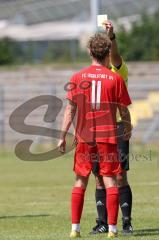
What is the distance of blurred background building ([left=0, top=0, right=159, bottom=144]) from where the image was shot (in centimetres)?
3062

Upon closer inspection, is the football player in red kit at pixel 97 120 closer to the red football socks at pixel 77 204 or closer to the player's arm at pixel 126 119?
the red football socks at pixel 77 204

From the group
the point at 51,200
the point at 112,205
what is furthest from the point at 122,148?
the point at 51,200

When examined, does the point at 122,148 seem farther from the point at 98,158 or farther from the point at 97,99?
the point at 97,99

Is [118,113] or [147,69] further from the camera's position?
[147,69]

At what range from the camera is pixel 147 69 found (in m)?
31.7

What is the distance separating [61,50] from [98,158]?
129 ft

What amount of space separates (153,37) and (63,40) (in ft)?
34.7

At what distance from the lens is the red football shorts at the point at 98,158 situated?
32.3ft

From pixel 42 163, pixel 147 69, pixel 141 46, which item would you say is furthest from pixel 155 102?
pixel 141 46

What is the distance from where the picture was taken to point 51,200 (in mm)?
15305

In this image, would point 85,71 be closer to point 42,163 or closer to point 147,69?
point 42,163

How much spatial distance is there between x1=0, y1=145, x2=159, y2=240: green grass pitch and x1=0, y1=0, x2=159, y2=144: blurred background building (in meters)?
3.13

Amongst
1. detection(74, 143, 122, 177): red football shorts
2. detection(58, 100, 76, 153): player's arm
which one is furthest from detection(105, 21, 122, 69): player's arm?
detection(74, 143, 122, 177): red football shorts

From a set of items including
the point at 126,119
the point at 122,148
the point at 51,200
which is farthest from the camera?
the point at 51,200
